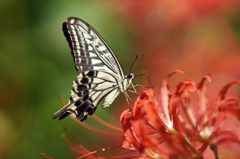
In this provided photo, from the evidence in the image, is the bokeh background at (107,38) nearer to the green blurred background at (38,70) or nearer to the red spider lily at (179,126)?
the green blurred background at (38,70)

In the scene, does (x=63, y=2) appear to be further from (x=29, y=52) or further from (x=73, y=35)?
(x=73, y=35)

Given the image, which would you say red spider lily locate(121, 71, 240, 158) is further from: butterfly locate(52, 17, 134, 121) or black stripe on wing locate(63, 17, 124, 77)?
black stripe on wing locate(63, 17, 124, 77)

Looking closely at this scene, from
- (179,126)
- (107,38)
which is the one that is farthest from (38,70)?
(179,126)

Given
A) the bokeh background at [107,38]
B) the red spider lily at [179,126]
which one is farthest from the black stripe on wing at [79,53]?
the red spider lily at [179,126]

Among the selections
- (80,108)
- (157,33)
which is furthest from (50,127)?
(157,33)

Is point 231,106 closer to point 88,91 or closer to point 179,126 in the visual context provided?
point 179,126
